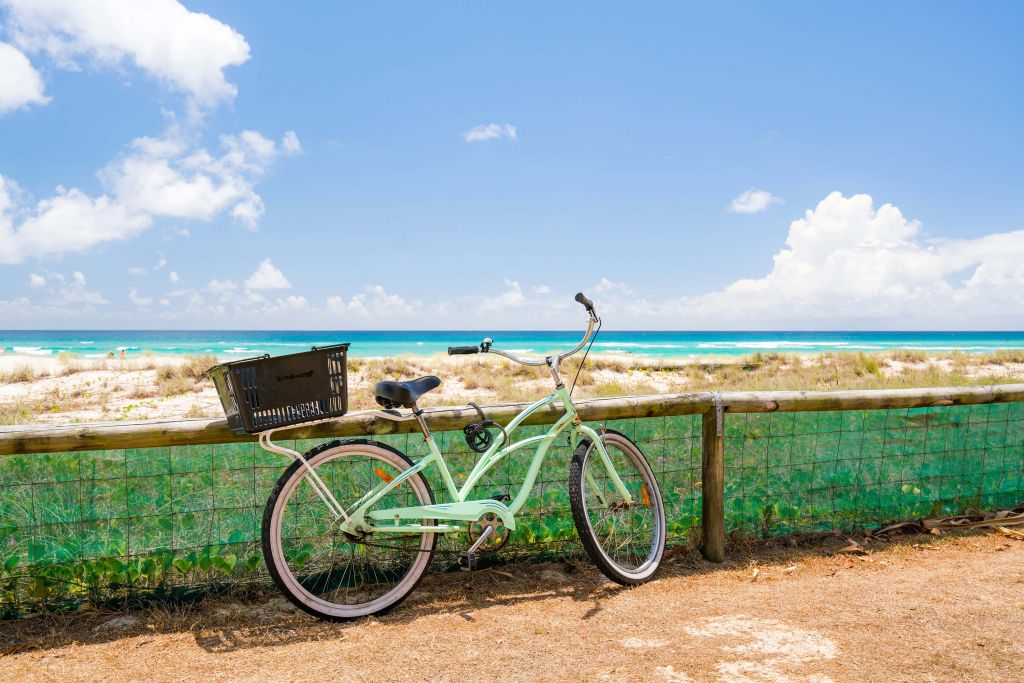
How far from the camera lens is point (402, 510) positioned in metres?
3.30

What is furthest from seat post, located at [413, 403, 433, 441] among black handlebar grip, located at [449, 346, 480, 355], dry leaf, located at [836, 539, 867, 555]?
dry leaf, located at [836, 539, 867, 555]

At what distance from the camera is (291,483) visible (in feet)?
10.5

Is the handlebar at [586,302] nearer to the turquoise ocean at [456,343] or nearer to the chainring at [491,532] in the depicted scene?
the chainring at [491,532]

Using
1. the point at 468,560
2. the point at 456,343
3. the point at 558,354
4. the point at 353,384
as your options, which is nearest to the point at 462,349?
the point at 558,354

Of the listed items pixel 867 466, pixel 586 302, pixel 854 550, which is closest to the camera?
pixel 586 302

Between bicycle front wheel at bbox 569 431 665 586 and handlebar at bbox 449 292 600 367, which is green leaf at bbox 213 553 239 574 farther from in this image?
bicycle front wheel at bbox 569 431 665 586

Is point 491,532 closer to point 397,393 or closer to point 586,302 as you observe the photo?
point 397,393

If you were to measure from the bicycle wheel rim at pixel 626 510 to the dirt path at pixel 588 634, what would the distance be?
0.76 feet

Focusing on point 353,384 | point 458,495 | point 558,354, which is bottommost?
point 353,384

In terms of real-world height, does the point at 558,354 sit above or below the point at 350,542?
above

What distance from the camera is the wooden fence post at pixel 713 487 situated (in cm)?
416

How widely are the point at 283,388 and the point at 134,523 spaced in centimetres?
126

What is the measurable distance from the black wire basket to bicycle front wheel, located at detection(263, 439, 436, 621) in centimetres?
32

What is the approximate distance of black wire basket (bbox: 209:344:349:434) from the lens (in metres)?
2.86
